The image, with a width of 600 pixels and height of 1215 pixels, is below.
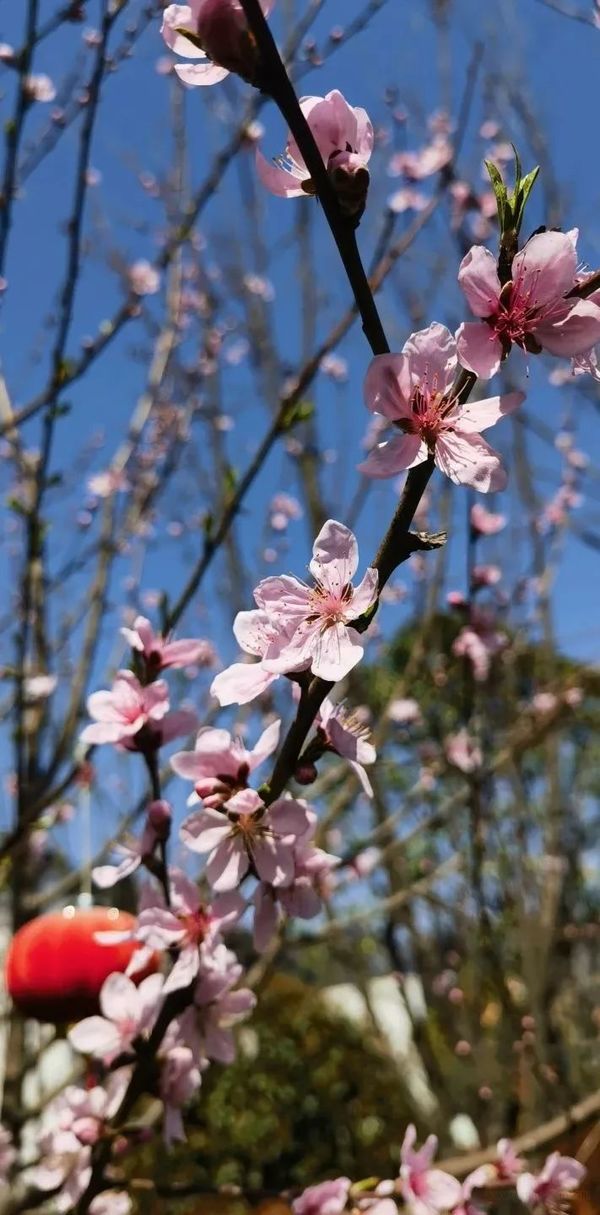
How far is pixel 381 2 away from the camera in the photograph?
85.0 inches

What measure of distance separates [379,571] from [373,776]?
2465 mm

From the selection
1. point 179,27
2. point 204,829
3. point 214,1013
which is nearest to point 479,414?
point 179,27

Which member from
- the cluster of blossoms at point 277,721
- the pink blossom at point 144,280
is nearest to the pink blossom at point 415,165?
the pink blossom at point 144,280

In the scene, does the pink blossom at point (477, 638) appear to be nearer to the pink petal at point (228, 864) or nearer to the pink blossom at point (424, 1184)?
the pink blossom at point (424, 1184)

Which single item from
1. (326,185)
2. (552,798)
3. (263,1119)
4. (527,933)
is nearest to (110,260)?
(552,798)

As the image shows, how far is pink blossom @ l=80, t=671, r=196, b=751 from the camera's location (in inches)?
40.2

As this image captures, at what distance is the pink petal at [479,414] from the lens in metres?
0.68

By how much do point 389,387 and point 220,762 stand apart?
0.41 meters

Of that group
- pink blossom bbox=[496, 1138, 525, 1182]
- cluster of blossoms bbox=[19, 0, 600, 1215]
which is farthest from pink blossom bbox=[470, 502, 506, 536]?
pink blossom bbox=[496, 1138, 525, 1182]

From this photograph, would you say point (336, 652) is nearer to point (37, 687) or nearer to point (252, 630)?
point (252, 630)

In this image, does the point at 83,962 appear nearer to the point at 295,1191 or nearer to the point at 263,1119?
the point at 295,1191

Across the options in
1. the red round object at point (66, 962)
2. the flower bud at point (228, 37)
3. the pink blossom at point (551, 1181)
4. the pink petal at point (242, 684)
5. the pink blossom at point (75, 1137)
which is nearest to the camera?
the flower bud at point (228, 37)

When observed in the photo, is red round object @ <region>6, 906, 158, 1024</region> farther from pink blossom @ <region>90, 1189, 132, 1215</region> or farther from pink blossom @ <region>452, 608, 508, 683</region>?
pink blossom @ <region>452, 608, 508, 683</region>

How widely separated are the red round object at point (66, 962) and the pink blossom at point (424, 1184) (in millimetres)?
480
